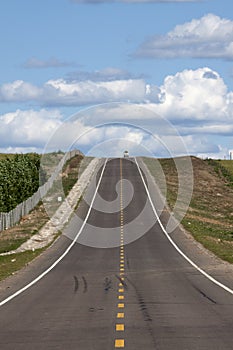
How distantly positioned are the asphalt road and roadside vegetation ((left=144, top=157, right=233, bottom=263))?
6580 millimetres

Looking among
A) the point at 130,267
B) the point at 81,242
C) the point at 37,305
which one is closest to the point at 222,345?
the point at 37,305

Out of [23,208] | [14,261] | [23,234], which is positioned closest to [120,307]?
[14,261]

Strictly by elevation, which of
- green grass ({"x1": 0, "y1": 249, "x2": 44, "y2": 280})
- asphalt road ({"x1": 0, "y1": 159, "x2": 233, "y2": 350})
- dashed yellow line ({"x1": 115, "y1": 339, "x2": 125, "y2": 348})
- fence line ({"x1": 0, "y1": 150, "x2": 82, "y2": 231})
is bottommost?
green grass ({"x1": 0, "y1": 249, "x2": 44, "y2": 280})

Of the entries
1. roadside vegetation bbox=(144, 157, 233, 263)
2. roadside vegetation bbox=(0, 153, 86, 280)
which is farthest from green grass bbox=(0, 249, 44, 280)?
roadside vegetation bbox=(144, 157, 233, 263)

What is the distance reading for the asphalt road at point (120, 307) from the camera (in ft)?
47.7

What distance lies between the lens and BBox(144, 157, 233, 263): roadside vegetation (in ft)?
168

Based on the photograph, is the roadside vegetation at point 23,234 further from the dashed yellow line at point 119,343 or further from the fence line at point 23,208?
the dashed yellow line at point 119,343

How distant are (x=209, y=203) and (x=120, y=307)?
64631 millimetres

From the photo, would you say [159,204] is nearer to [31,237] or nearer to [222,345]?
[31,237]

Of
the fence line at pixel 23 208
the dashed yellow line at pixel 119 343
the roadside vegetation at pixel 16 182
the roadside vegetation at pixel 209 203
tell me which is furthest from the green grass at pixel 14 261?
the roadside vegetation at pixel 16 182

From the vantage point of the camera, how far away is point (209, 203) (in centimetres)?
8356

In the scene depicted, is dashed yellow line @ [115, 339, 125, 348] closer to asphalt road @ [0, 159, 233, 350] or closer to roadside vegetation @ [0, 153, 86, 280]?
asphalt road @ [0, 159, 233, 350]

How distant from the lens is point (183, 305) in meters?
20.4

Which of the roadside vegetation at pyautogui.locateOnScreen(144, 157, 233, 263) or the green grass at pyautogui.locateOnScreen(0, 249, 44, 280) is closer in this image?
the green grass at pyautogui.locateOnScreen(0, 249, 44, 280)
